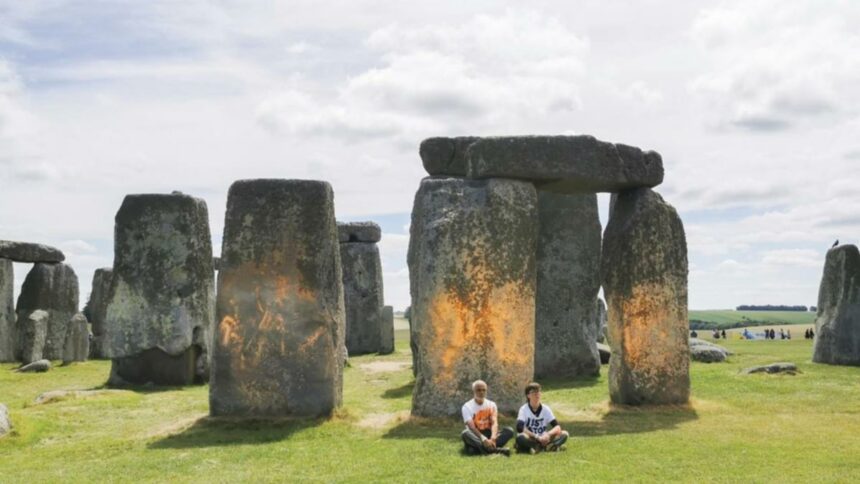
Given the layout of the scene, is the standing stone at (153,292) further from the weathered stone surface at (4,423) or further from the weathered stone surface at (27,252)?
the weathered stone surface at (27,252)

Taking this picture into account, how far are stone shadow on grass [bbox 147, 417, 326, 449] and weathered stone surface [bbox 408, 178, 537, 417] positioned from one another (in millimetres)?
1846

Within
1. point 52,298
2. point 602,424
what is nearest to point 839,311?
point 602,424

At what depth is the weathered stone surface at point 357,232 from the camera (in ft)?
103

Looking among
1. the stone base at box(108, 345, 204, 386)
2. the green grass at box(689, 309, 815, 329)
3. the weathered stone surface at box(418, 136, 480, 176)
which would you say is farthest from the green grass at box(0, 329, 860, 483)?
the green grass at box(689, 309, 815, 329)

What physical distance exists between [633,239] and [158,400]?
9.32m

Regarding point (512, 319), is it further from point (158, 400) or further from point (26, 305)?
point (26, 305)

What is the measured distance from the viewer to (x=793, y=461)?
1034 cm

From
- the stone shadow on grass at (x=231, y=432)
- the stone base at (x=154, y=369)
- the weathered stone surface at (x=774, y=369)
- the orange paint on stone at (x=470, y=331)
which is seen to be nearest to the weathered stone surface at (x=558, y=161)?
the orange paint on stone at (x=470, y=331)

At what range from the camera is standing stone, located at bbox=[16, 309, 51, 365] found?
2589 centimetres

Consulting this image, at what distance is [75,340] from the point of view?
84.3 feet

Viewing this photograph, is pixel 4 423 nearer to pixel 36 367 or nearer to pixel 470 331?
pixel 470 331

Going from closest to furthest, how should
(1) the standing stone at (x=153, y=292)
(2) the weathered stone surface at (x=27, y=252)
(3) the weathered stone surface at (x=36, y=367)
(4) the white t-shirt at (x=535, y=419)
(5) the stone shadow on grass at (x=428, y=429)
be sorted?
(4) the white t-shirt at (x=535, y=419), (5) the stone shadow on grass at (x=428, y=429), (1) the standing stone at (x=153, y=292), (3) the weathered stone surface at (x=36, y=367), (2) the weathered stone surface at (x=27, y=252)

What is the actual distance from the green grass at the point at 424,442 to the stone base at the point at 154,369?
211 centimetres

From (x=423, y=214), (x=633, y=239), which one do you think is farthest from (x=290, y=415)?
(x=633, y=239)
